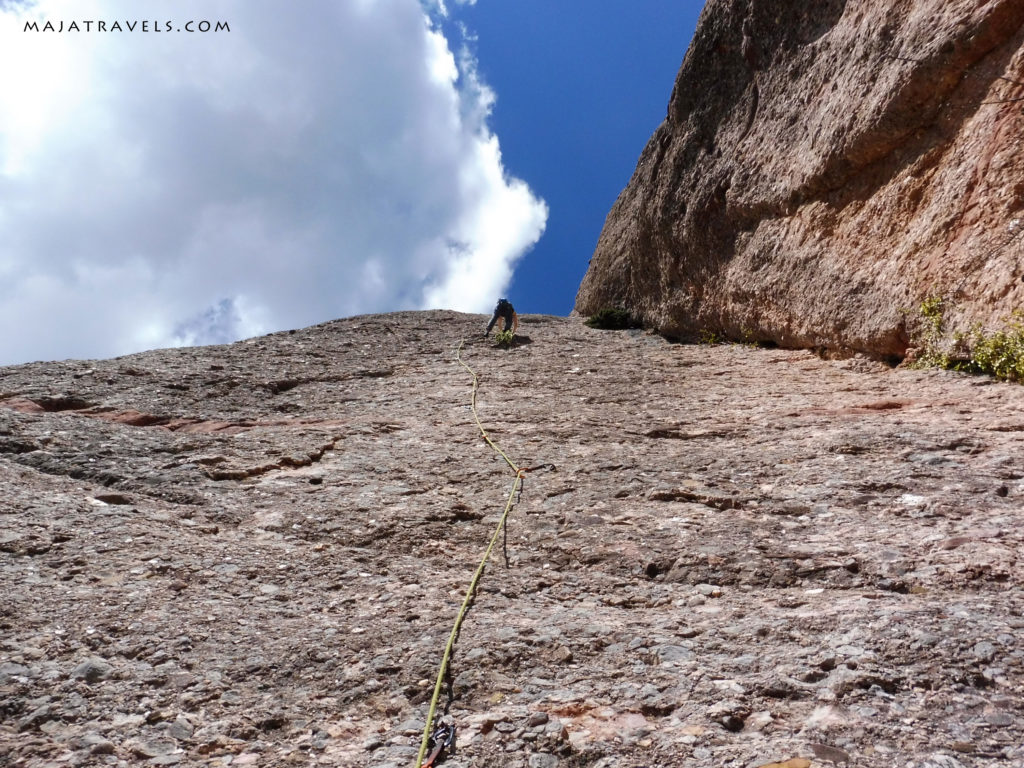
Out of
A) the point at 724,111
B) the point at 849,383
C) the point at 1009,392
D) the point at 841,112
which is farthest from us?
the point at 724,111

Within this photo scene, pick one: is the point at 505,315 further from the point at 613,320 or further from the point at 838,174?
the point at 838,174

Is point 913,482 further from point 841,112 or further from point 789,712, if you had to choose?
point 841,112

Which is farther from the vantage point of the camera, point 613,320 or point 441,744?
point 613,320

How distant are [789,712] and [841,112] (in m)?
7.02

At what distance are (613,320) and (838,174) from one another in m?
5.21

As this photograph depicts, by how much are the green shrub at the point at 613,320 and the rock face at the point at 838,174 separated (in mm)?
694

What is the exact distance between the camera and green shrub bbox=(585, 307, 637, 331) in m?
12.3

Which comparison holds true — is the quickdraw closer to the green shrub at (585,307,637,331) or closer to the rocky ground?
the rocky ground

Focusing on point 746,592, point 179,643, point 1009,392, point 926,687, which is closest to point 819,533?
point 746,592

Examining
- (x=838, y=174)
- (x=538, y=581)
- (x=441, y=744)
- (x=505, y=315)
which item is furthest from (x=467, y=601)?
(x=505, y=315)

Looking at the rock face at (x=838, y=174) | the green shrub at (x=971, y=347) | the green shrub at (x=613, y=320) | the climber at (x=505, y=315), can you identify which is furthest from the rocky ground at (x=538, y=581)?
the green shrub at (x=613, y=320)

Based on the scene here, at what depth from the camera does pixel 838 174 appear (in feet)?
24.8

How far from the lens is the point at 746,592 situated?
3.35m

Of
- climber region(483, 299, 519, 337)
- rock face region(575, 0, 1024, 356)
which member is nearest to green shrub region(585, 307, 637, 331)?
rock face region(575, 0, 1024, 356)
